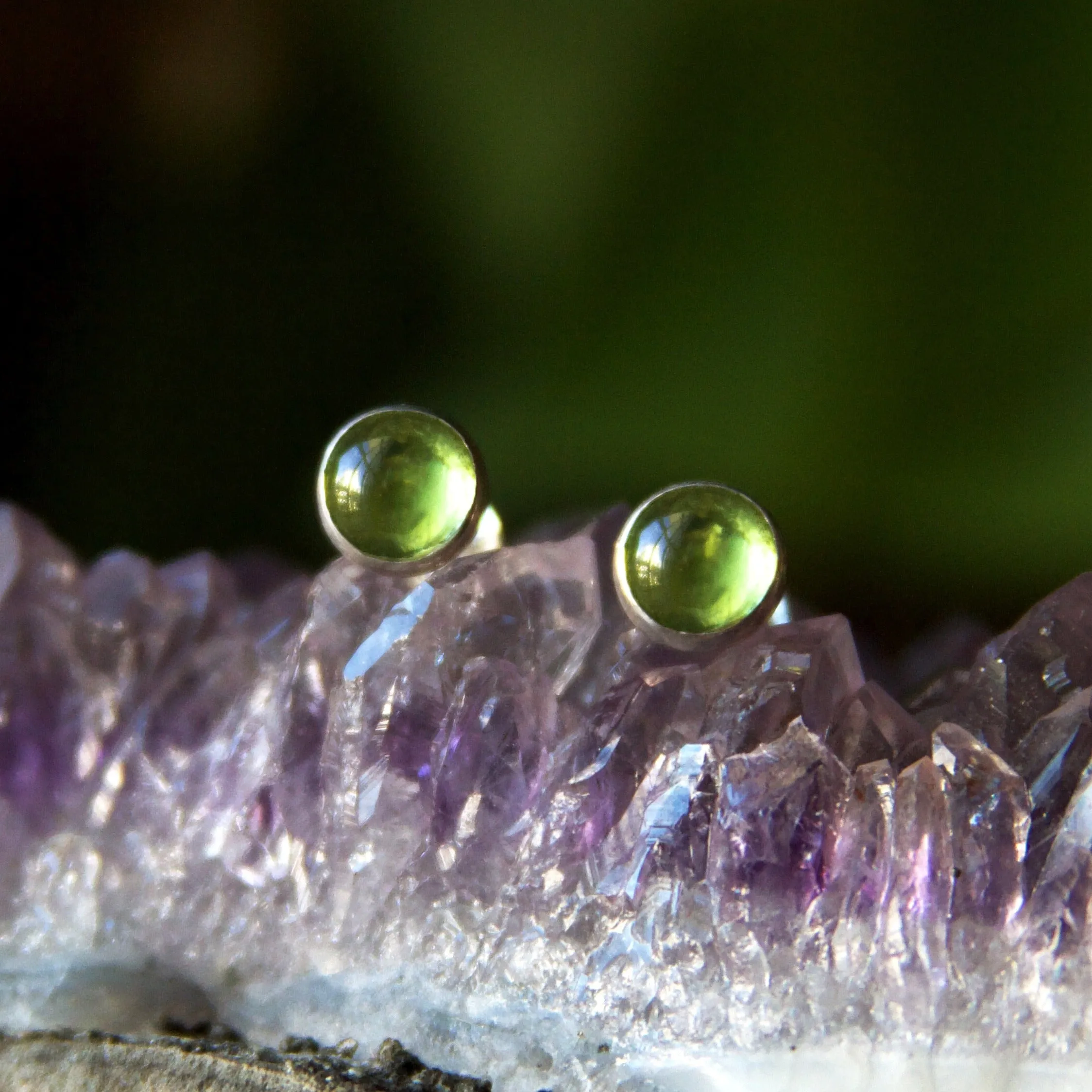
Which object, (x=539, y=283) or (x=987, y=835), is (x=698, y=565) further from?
(x=539, y=283)

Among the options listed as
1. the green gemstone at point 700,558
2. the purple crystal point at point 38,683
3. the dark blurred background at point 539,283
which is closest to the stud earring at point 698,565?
the green gemstone at point 700,558

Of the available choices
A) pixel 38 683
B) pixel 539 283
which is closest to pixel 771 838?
pixel 38 683

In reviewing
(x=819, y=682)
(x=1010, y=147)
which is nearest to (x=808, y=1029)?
(x=819, y=682)

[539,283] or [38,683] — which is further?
[539,283]

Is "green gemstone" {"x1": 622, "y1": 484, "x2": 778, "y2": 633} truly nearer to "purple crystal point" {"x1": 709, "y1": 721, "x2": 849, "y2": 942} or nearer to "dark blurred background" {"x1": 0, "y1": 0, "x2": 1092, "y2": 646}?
"purple crystal point" {"x1": 709, "y1": 721, "x2": 849, "y2": 942}

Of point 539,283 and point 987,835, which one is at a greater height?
point 539,283

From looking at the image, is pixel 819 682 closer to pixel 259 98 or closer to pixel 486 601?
pixel 486 601
